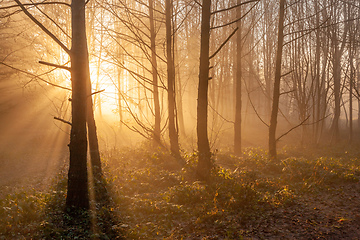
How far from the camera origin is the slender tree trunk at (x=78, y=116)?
5.54 metres

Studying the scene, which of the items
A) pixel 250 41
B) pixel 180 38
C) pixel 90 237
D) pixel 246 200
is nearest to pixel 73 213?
pixel 90 237

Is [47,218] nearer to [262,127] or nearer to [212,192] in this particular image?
[212,192]

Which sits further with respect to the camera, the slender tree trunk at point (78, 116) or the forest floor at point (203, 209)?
the slender tree trunk at point (78, 116)

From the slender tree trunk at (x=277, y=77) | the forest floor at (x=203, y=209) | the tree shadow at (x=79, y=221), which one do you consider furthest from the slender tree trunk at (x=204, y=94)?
the slender tree trunk at (x=277, y=77)

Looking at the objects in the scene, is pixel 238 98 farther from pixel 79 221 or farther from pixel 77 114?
pixel 79 221

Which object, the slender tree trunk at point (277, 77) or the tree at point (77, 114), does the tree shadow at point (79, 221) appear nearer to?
the tree at point (77, 114)

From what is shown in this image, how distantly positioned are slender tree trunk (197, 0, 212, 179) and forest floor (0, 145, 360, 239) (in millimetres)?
Answer: 376

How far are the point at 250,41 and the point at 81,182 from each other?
87.4 ft

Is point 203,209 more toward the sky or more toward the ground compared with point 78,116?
more toward the ground

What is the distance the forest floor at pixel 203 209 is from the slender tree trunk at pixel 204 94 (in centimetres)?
38

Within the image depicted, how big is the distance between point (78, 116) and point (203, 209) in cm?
343

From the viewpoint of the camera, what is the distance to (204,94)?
764cm

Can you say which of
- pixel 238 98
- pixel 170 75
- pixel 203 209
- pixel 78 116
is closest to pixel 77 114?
pixel 78 116

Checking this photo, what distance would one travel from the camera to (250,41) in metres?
28.3
